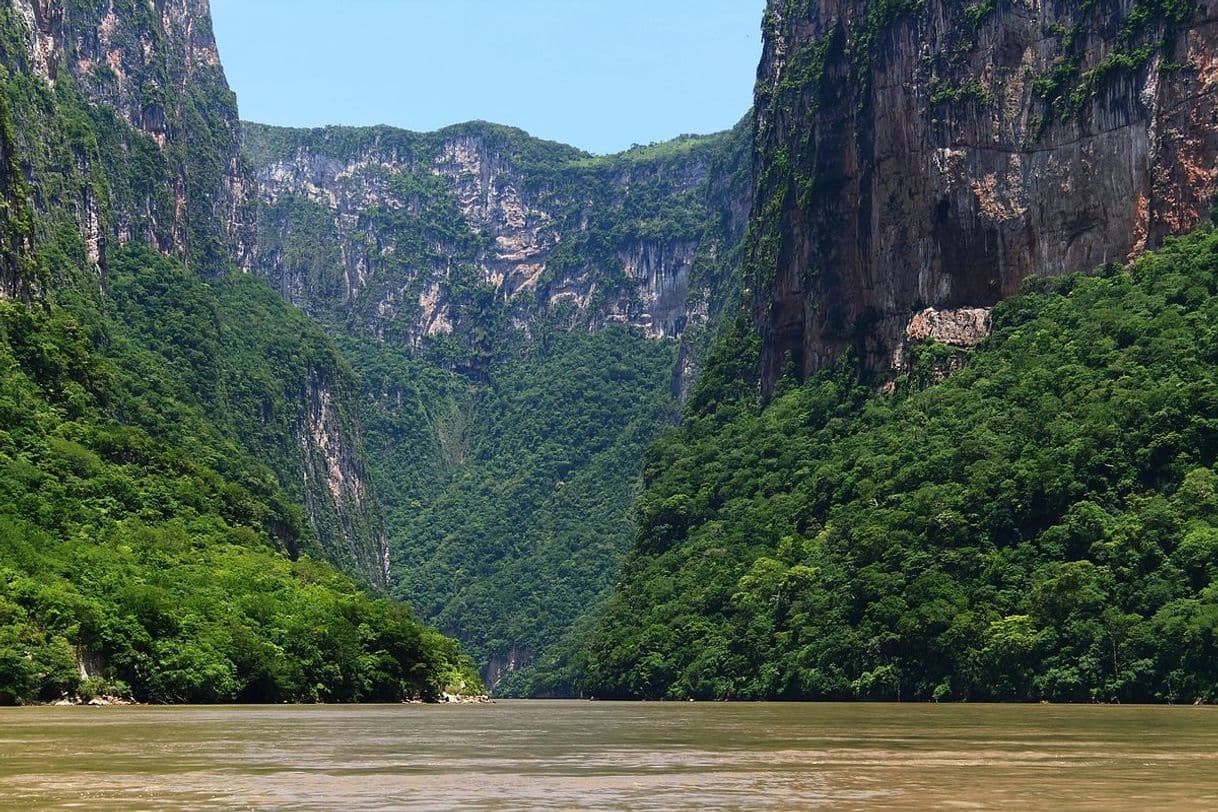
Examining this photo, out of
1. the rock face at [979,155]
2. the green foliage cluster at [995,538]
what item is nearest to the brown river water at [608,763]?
the green foliage cluster at [995,538]

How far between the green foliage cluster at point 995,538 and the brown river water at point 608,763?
107 ft

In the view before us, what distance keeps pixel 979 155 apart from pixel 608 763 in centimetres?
12794

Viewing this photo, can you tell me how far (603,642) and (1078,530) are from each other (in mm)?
65574

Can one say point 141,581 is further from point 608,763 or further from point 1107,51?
point 1107,51

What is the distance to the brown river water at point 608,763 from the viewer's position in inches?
1364

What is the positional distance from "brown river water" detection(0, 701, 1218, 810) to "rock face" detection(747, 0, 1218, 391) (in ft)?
286

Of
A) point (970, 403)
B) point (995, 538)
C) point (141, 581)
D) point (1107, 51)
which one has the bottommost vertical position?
point (141, 581)

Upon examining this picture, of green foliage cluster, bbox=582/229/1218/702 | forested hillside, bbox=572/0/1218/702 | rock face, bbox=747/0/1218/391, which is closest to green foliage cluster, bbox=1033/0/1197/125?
rock face, bbox=747/0/1218/391

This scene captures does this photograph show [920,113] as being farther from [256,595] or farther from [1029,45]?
[256,595]

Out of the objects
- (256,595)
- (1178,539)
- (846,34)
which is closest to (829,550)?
(1178,539)

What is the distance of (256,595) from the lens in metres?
112

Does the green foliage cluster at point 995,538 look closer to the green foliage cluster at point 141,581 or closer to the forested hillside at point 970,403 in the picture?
the forested hillside at point 970,403

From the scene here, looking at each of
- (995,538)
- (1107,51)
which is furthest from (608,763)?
(1107,51)

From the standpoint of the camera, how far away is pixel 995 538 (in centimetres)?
12281
